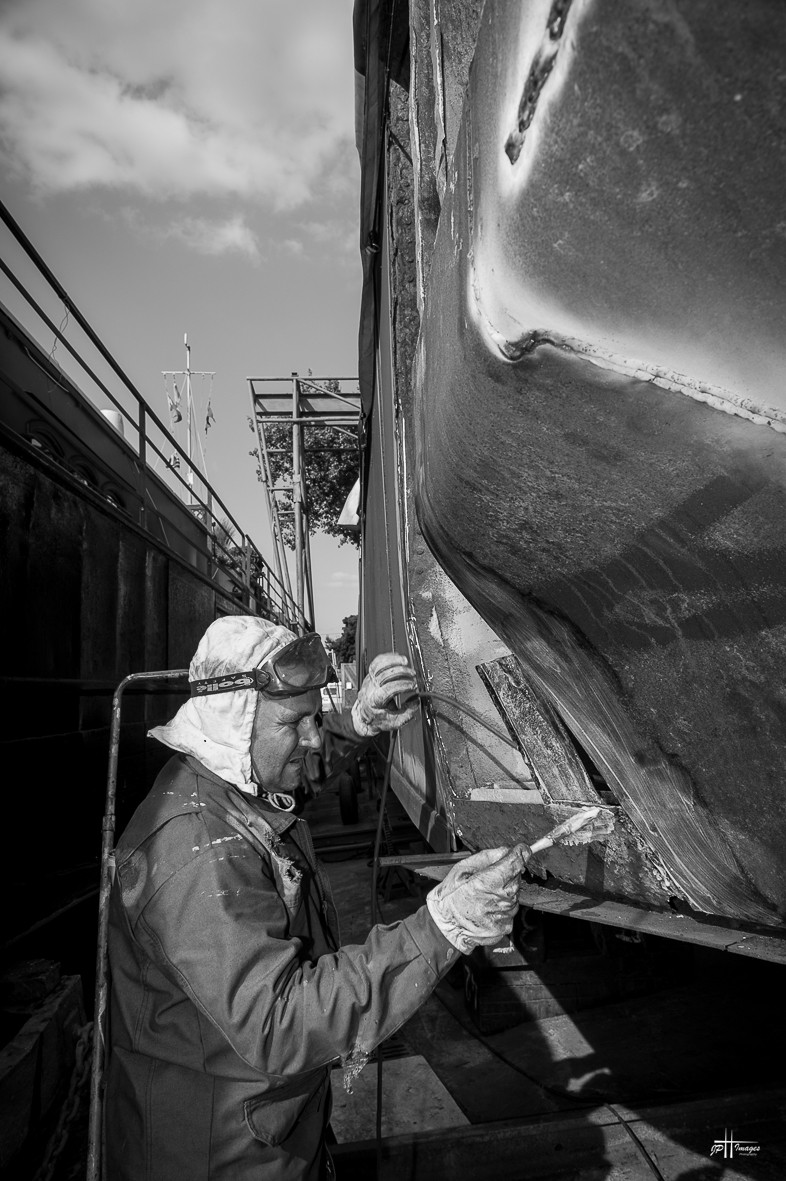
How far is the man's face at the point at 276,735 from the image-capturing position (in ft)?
6.07

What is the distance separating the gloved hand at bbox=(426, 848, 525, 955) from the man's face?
519 mm

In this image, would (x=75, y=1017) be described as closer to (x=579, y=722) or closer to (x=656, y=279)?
(x=579, y=722)

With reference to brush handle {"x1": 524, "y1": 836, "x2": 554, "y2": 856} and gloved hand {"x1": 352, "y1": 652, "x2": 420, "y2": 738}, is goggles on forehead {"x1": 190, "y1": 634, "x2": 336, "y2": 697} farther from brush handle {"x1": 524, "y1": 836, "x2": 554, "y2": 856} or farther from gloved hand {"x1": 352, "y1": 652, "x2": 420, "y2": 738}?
brush handle {"x1": 524, "y1": 836, "x2": 554, "y2": 856}

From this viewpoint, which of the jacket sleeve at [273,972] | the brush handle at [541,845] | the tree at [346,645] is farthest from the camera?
the tree at [346,645]

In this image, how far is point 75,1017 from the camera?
3.06m

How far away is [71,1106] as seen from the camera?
2914 mm

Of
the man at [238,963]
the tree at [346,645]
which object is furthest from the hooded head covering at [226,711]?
the tree at [346,645]

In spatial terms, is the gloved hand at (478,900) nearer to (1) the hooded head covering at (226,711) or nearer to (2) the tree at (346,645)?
(1) the hooded head covering at (226,711)

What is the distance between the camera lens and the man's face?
6.07 feet

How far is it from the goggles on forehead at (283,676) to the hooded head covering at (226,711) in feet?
0.08

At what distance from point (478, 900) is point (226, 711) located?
2.35ft

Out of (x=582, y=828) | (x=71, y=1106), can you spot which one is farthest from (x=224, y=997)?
(x=71, y=1106)

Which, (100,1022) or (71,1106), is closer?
(100,1022)

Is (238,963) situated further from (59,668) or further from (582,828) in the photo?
(59,668)
